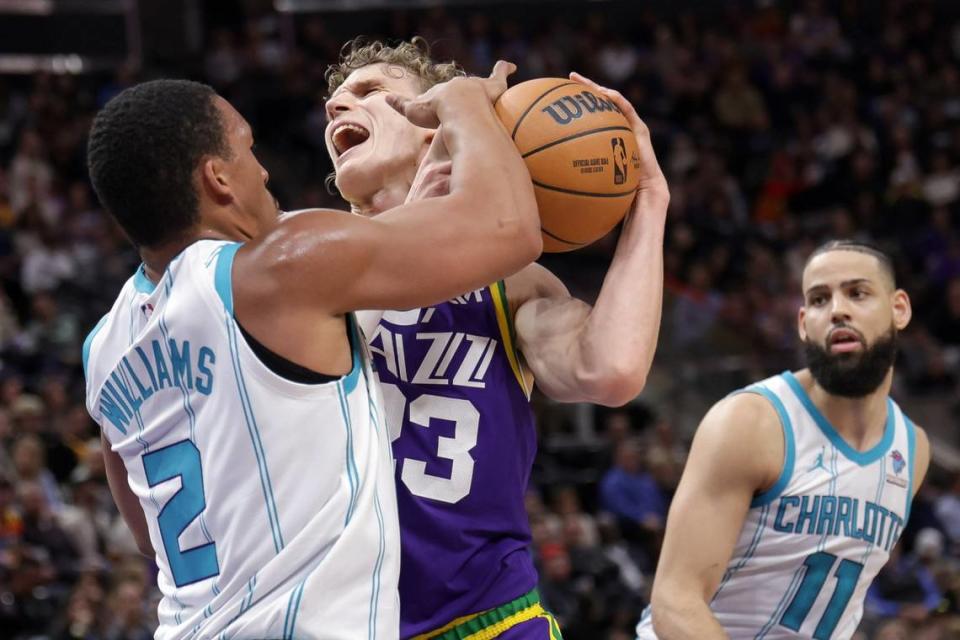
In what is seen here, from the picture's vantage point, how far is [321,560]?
8.39 feet

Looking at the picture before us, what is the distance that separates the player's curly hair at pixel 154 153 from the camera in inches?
101

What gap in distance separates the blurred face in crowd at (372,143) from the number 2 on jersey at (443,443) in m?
0.61

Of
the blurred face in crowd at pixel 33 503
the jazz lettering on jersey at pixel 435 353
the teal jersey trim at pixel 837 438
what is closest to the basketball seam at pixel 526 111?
the jazz lettering on jersey at pixel 435 353

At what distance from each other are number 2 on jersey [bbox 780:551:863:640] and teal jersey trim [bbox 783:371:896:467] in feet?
1.20

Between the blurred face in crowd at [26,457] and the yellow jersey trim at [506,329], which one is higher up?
the yellow jersey trim at [506,329]

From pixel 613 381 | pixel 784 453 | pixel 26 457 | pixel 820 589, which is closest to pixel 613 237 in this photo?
pixel 26 457

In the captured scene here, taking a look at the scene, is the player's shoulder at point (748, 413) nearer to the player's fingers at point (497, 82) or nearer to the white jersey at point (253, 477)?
the player's fingers at point (497, 82)

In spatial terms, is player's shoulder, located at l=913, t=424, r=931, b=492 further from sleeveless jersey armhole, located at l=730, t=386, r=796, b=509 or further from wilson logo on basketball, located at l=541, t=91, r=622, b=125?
wilson logo on basketball, located at l=541, t=91, r=622, b=125

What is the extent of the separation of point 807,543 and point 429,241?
7.33ft

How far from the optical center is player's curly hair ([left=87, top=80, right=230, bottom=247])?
2576 millimetres

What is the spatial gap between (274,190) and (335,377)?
11.4 metres

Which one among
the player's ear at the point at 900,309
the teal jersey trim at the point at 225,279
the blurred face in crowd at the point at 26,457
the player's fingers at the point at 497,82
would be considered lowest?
the blurred face in crowd at the point at 26,457

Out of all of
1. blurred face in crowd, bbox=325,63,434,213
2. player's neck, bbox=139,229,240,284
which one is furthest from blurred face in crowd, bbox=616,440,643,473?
player's neck, bbox=139,229,240,284

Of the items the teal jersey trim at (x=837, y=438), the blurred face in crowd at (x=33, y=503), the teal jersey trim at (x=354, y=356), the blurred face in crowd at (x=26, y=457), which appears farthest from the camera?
the blurred face in crowd at (x=26, y=457)
